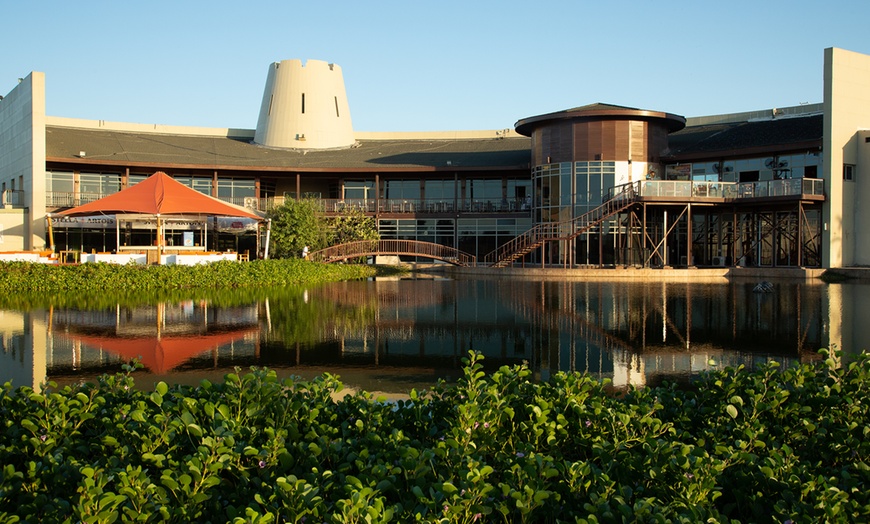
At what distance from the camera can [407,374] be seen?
1001 cm

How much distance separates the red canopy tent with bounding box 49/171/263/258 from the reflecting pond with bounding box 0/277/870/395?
6880mm

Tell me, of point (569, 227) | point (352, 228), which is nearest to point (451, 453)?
point (569, 227)

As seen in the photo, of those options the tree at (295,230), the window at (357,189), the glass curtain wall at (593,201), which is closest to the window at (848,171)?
the glass curtain wall at (593,201)

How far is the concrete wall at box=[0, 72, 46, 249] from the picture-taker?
1373 inches

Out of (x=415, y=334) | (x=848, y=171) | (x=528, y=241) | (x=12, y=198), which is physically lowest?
(x=415, y=334)

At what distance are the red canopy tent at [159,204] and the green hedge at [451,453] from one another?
77.0 feet

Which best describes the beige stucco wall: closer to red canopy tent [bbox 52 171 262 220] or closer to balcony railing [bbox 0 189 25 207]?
red canopy tent [bbox 52 171 262 220]

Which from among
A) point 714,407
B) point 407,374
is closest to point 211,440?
point 714,407

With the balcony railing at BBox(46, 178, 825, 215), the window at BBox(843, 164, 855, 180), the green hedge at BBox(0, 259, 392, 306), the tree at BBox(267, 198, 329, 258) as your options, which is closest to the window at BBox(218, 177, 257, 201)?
the balcony railing at BBox(46, 178, 825, 215)

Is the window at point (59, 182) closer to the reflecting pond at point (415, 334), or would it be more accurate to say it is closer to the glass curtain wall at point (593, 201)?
the reflecting pond at point (415, 334)

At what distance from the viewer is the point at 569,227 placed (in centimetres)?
3744

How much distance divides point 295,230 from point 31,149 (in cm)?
1296

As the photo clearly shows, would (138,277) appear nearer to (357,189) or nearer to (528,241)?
(528,241)

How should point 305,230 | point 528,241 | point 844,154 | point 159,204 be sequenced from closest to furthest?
point 159,204
point 844,154
point 305,230
point 528,241
